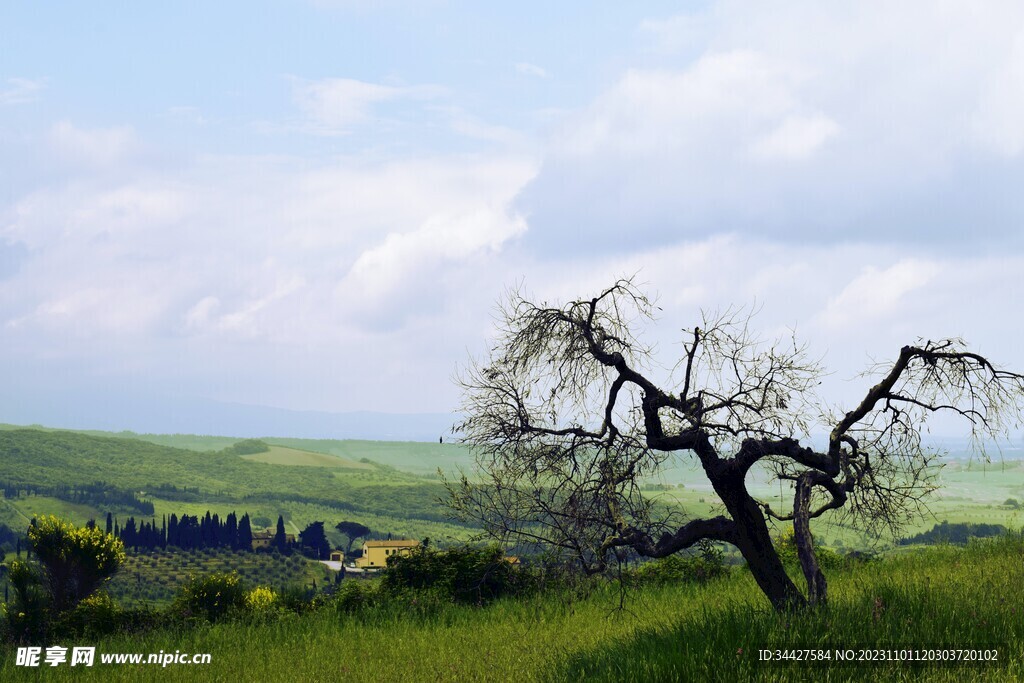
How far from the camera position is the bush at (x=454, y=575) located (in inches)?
958

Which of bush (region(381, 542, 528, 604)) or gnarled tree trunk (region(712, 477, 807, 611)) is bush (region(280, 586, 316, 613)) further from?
gnarled tree trunk (region(712, 477, 807, 611))

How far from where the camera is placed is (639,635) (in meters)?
14.5

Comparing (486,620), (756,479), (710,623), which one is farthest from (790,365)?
(486,620)

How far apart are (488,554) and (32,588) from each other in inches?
689

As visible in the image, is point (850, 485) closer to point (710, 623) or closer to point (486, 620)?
point (710, 623)

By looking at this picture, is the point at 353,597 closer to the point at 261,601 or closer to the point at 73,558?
the point at 261,601

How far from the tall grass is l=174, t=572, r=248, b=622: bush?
2304 millimetres

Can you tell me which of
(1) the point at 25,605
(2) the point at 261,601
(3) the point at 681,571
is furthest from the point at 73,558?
(3) the point at 681,571

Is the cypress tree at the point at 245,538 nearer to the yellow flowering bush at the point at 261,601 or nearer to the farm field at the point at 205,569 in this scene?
the farm field at the point at 205,569

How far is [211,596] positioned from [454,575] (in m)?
7.34

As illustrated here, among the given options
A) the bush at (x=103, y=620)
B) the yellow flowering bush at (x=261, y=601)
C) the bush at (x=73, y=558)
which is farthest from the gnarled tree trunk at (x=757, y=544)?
the bush at (x=73, y=558)

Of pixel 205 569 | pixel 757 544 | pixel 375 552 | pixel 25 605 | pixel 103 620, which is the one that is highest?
pixel 757 544

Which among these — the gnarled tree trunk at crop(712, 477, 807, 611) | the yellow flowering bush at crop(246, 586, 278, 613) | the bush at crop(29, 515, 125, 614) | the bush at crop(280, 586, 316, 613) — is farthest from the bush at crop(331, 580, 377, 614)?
the bush at crop(29, 515, 125, 614)

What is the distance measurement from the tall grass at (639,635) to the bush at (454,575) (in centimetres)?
93
